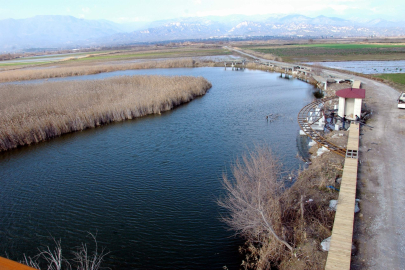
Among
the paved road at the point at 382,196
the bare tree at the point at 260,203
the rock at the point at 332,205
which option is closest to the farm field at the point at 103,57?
the paved road at the point at 382,196

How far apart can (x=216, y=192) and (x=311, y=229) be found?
609 centimetres

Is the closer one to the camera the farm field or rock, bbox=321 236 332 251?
rock, bbox=321 236 332 251

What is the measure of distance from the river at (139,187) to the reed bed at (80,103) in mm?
1274

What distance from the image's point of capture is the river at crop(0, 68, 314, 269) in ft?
42.5

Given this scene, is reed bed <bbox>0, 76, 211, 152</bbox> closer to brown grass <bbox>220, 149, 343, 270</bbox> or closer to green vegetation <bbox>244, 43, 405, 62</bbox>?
brown grass <bbox>220, 149, 343, 270</bbox>

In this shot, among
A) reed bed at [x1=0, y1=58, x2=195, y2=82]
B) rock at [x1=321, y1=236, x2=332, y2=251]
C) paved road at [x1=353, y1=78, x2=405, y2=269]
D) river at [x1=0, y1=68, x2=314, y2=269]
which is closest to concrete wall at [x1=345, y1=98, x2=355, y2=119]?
paved road at [x1=353, y1=78, x2=405, y2=269]

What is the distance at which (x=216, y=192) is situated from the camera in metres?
16.7

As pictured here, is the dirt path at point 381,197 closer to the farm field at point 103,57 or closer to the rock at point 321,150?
the rock at point 321,150

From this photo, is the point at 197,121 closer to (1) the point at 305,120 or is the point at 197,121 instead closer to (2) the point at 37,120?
(1) the point at 305,120

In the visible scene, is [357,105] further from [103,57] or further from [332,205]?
[103,57]

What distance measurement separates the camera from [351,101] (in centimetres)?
2384

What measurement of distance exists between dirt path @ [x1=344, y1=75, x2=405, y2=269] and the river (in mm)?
4656

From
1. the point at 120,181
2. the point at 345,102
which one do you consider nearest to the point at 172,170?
the point at 120,181

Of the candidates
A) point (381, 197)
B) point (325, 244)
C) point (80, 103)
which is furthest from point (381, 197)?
point (80, 103)
